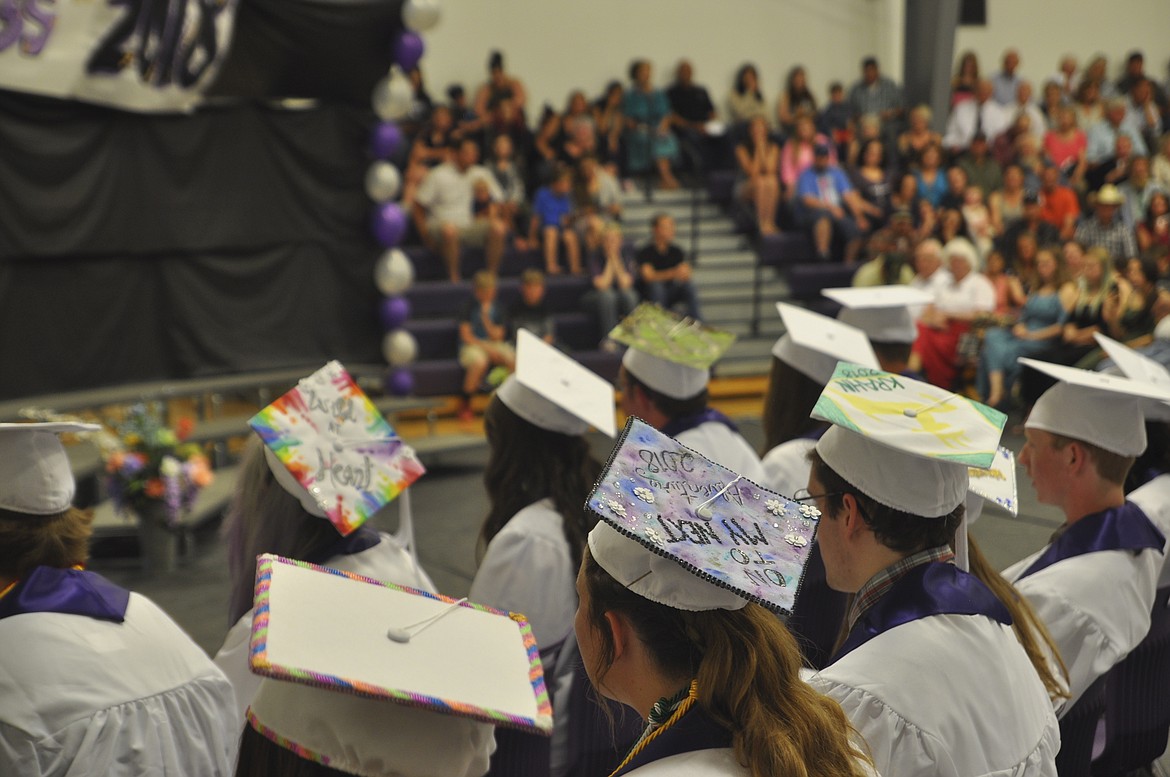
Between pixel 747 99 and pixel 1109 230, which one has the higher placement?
pixel 747 99

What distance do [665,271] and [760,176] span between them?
8.12 ft

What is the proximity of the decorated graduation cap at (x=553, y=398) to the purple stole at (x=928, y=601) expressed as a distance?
135cm

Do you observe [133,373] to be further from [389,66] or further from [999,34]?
[999,34]

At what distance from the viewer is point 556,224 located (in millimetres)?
12617

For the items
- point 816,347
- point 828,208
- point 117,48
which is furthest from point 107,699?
point 828,208

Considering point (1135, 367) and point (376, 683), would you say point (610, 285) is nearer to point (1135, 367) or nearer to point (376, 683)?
point (1135, 367)

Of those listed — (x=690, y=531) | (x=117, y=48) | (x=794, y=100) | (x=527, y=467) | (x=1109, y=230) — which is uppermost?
(x=117, y=48)

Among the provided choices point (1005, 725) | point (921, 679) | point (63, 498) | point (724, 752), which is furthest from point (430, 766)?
point (63, 498)

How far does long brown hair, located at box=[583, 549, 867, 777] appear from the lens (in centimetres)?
163

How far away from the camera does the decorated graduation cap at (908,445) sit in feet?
7.78

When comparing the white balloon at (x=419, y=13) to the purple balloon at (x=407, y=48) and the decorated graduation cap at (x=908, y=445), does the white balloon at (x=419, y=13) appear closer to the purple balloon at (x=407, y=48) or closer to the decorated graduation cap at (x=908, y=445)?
the purple balloon at (x=407, y=48)

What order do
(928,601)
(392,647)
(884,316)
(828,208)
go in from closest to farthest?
(392,647) < (928,601) < (884,316) < (828,208)

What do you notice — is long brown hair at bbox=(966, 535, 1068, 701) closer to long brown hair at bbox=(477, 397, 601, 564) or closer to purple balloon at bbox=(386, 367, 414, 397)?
long brown hair at bbox=(477, 397, 601, 564)

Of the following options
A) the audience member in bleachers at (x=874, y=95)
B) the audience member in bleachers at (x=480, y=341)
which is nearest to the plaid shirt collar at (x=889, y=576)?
the audience member in bleachers at (x=480, y=341)
